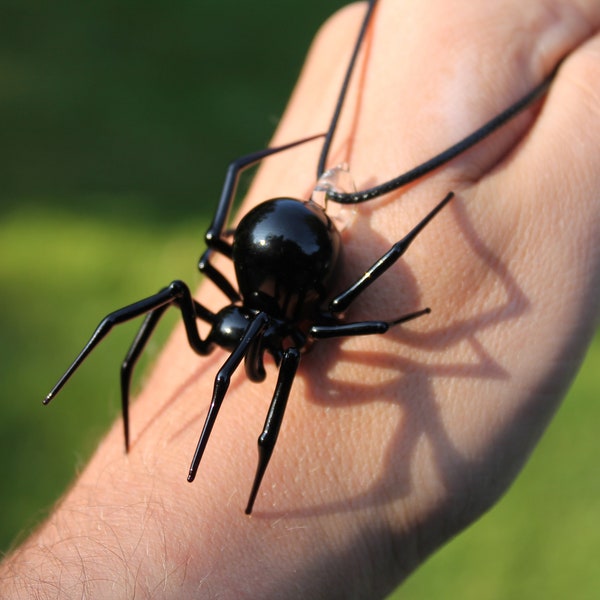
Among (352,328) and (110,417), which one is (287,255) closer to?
(352,328)

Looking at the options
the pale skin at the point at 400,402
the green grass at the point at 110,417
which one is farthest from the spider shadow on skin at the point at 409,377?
the green grass at the point at 110,417

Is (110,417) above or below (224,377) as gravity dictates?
below

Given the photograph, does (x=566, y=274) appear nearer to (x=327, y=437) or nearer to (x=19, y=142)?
(x=327, y=437)

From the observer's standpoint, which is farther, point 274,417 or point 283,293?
point 283,293

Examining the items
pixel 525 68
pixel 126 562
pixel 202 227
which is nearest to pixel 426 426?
pixel 126 562

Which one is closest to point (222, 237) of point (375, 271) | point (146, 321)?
point (146, 321)

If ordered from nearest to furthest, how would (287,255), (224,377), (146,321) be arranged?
1. (224,377)
2. (287,255)
3. (146,321)
